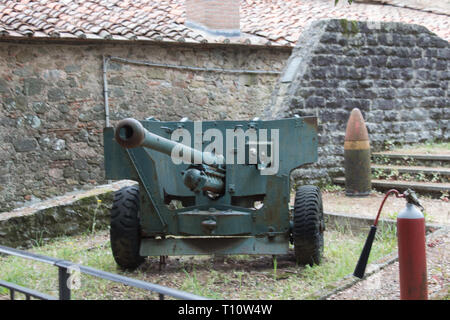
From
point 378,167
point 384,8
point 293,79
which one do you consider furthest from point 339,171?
point 384,8

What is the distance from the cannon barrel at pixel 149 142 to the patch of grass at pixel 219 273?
0.95 meters

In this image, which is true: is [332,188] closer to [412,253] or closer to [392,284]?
[392,284]

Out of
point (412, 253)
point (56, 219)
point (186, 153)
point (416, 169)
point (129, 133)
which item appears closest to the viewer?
point (412, 253)

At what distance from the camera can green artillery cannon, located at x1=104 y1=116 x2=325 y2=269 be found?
4812 millimetres

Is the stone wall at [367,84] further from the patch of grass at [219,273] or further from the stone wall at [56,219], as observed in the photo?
the patch of grass at [219,273]

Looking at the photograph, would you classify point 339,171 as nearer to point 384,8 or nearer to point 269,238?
point 269,238

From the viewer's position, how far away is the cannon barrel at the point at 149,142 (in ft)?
12.0

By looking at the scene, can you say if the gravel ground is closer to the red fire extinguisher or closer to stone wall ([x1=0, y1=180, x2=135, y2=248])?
the red fire extinguisher

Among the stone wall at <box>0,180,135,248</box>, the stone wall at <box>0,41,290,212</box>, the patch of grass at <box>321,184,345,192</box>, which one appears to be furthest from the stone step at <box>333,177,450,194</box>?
the stone wall at <box>0,41,290,212</box>

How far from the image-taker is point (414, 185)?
797 cm

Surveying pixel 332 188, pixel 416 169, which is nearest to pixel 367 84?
pixel 416 169

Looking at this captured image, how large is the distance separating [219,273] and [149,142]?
147 cm

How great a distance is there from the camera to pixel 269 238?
4875mm
